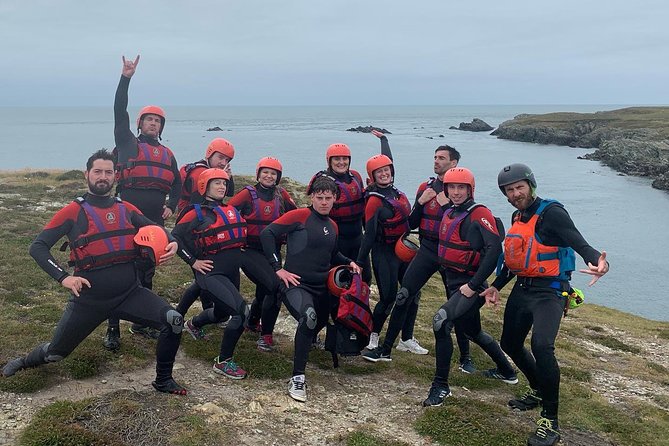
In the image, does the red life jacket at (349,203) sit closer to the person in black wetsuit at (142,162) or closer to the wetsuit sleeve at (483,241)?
the wetsuit sleeve at (483,241)

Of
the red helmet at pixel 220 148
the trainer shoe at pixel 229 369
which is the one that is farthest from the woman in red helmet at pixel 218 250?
the red helmet at pixel 220 148

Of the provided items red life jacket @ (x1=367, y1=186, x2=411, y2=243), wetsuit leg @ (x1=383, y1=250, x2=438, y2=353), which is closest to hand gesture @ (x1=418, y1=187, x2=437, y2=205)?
red life jacket @ (x1=367, y1=186, x2=411, y2=243)

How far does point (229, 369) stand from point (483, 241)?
4931 millimetres

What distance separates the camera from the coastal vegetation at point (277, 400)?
714cm

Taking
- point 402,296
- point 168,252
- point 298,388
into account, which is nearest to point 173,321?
point 168,252

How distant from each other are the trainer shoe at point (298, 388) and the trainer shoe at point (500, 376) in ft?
12.4

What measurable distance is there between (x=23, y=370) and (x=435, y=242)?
7.40 m

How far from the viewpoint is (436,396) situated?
8.58 m

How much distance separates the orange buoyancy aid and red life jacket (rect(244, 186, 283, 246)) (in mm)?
4566

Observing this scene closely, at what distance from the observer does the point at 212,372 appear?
30.1ft

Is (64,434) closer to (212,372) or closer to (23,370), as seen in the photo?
(23,370)

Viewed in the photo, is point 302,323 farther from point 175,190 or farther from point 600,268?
point 600,268

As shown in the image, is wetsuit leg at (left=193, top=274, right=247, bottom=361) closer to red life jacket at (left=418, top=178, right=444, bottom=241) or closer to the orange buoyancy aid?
red life jacket at (left=418, top=178, right=444, bottom=241)

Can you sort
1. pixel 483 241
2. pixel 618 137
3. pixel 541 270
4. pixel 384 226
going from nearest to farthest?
pixel 541 270, pixel 483 241, pixel 384 226, pixel 618 137
